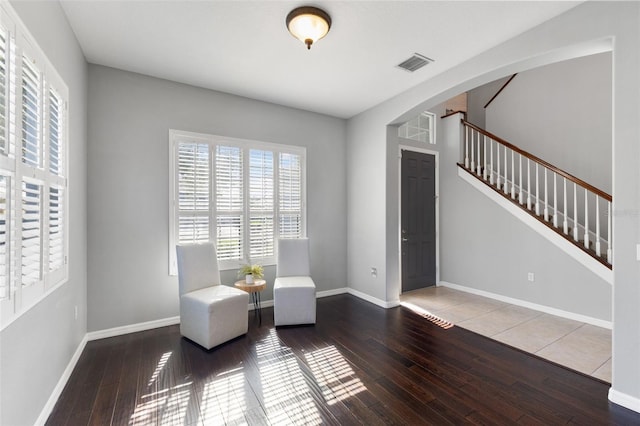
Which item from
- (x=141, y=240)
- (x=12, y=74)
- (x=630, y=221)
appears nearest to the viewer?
(x=12, y=74)

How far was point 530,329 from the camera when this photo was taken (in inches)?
129

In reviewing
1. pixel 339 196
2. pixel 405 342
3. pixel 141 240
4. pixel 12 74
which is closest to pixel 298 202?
pixel 339 196

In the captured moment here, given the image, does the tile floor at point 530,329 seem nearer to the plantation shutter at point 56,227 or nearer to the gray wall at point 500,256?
the gray wall at point 500,256

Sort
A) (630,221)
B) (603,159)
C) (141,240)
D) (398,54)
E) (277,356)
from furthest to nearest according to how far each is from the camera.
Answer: (603,159) < (141,240) < (398,54) < (277,356) < (630,221)

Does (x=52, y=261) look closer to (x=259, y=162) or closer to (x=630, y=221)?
(x=259, y=162)

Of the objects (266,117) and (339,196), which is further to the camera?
(339,196)

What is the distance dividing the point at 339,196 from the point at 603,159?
12.5 ft

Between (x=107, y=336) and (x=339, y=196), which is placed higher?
(x=339, y=196)

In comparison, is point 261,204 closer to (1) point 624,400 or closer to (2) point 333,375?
(2) point 333,375

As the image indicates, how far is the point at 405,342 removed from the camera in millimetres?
2986

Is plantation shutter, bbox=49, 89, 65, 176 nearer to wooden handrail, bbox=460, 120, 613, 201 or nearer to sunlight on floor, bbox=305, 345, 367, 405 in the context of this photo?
sunlight on floor, bbox=305, 345, 367, 405

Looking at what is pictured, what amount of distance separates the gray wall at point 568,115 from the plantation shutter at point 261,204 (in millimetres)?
4385

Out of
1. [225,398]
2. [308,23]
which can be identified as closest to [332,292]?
[225,398]

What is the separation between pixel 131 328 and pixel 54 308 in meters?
1.33
